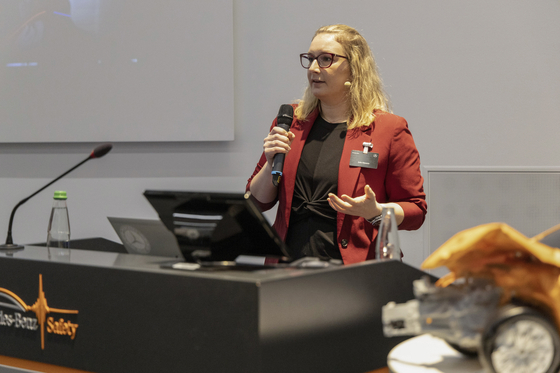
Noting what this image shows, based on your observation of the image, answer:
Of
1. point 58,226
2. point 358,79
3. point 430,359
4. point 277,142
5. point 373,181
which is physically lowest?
point 430,359

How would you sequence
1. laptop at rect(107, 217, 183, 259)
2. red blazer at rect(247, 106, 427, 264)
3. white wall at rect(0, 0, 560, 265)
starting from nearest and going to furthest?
laptop at rect(107, 217, 183, 259) < red blazer at rect(247, 106, 427, 264) < white wall at rect(0, 0, 560, 265)

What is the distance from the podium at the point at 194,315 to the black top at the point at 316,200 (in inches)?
Answer: 26.9

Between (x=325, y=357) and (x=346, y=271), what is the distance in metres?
0.17

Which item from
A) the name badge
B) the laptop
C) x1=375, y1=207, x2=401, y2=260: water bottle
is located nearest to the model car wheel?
x1=375, y1=207, x2=401, y2=260: water bottle

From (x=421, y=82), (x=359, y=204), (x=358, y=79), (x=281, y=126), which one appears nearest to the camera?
(x=359, y=204)

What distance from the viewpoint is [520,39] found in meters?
3.35

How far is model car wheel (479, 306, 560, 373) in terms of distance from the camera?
808 millimetres

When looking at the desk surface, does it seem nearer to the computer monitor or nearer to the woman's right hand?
the computer monitor

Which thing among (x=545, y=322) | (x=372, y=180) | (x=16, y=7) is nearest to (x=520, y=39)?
(x=372, y=180)

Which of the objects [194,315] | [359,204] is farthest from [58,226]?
[359,204]

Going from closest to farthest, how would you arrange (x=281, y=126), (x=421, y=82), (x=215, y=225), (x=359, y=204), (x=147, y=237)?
(x=215, y=225) < (x=147, y=237) < (x=359, y=204) < (x=281, y=126) < (x=421, y=82)

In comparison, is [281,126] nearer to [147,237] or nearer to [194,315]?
[147,237]

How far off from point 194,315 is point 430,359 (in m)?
0.44

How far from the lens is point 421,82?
11.0ft
